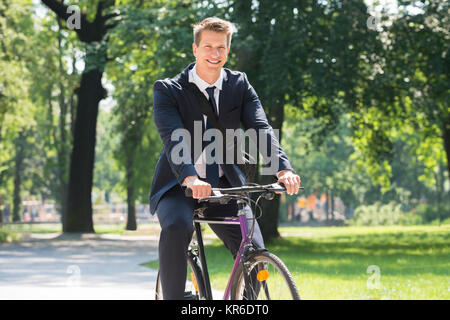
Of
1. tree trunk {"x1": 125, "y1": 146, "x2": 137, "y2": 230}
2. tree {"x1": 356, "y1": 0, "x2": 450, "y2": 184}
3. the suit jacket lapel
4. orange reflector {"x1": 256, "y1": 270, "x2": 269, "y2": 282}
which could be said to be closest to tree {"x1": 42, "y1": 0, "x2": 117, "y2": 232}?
tree trunk {"x1": 125, "y1": 146, "x2": 137, "y2": 230}

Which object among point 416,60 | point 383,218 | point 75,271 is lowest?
point 383,218

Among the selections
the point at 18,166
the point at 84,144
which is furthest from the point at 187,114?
the point at 18,166

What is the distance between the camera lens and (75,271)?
36.1 ft

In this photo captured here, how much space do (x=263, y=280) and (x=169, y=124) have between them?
976 millimetres

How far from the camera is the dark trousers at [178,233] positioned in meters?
3.89

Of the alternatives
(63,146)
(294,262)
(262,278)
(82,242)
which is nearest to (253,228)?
(262,278)

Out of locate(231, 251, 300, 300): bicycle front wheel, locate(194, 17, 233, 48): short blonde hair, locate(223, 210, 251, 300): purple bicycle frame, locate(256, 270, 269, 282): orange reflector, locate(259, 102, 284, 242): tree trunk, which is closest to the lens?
locate(231, 251, 300, 300): bicycle front wheel

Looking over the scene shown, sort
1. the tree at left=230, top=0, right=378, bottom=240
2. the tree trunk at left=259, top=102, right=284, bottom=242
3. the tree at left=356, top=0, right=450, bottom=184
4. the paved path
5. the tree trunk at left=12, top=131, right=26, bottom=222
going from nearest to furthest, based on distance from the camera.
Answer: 1. the paved path
2. the tree at left=230, top=0, right=378, bottom=240
3. the tree at left=356, top=0, right=450, bottom=184
4. the tree trunk at left=259, top=102, right=284, bottom=242
5. the tree trunk at left=12, top=131, right=26, bottom=222

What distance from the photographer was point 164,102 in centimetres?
404

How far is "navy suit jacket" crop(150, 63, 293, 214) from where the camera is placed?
4008 millimetres

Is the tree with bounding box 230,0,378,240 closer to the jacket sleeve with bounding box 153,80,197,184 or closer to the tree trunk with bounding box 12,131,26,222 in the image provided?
the jacket sleeve with bounding box 153,80,197,184

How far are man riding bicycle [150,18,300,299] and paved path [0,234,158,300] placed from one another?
13.4ft

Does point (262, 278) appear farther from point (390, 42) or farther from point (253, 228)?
point (390, 42)

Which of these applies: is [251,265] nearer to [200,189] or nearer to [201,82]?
[200,189]
